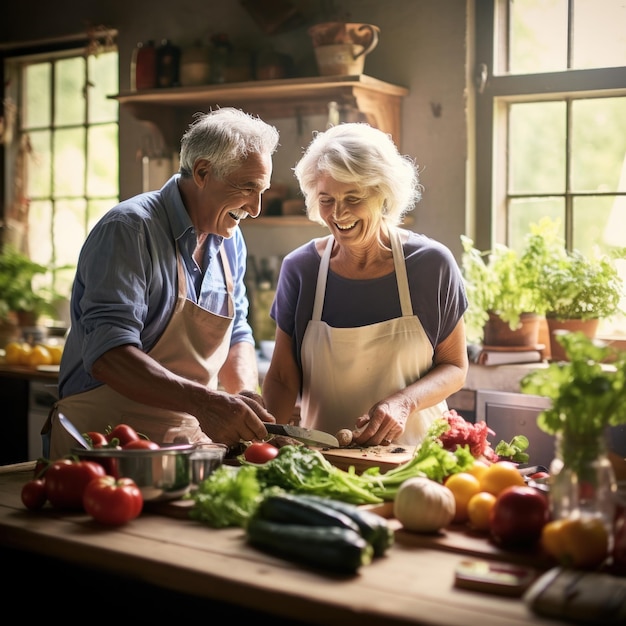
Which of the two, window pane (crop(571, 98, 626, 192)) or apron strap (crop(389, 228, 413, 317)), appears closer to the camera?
apron strap (crop(389, 228, 413, 317))

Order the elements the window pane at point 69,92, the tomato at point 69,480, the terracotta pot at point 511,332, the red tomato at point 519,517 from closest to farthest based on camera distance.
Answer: the red tomato at point 519,517 → the tomato at point 69,480 → the terracotta pot at point 511,332 → the window pane at point 69,92

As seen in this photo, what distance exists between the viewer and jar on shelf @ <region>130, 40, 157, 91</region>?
4.72 meters

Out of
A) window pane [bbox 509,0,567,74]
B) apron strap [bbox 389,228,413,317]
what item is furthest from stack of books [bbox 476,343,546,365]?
window pane [bbox 509,0,567,74]

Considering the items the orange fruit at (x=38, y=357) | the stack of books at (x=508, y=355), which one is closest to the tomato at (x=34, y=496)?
the stack of books at (x=508, y=355)

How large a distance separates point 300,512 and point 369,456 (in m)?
0.67

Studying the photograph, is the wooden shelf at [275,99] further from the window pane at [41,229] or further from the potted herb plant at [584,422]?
the potted herb plant at [584,422]

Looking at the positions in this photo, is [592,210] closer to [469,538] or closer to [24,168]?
[469,538]

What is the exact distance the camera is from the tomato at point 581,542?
164 centimetres

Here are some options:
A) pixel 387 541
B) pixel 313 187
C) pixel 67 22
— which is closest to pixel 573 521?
pixel 387 541

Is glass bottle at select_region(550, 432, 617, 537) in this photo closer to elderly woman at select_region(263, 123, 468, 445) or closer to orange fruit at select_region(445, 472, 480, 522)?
orange fruit at select_region(445, 472, 480, 522)

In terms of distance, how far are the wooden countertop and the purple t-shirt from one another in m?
1.10

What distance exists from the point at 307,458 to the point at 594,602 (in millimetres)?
810

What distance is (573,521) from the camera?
167cm

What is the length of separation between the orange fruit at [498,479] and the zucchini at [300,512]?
0.41 m
